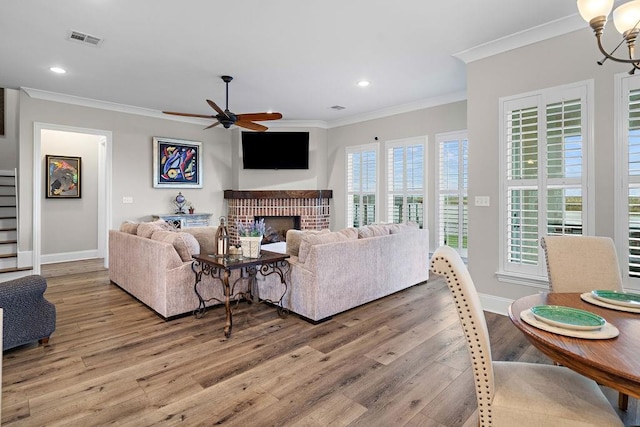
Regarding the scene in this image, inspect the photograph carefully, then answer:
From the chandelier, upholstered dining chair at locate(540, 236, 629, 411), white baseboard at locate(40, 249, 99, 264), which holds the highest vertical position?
the chandelier

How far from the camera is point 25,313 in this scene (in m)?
2.72

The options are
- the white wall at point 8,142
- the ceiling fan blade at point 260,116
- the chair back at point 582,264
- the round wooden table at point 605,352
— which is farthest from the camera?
the white wall at point 8,142

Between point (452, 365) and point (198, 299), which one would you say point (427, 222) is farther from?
point (198, 299)

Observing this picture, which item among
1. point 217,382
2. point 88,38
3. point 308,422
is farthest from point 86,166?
point 308,422

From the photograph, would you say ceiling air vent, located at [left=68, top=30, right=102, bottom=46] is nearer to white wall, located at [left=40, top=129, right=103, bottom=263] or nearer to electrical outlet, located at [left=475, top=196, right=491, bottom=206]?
white wall, located at [left=40, top=129, right=103, bottom=263]

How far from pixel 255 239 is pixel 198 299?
0.98 meters

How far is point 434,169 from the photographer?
18.8ft

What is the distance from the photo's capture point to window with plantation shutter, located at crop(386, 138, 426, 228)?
19.5 ft

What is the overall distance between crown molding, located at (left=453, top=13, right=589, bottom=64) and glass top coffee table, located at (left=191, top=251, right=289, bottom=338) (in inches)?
119

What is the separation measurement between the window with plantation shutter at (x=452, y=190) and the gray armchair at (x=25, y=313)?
5.10 m

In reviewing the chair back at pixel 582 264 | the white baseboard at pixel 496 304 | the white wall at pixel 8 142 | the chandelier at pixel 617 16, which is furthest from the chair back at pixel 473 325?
the white wall at pixel 8 142

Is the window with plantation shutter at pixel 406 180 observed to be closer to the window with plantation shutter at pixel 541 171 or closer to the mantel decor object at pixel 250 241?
the window with plantation shutter at pixel 541 171

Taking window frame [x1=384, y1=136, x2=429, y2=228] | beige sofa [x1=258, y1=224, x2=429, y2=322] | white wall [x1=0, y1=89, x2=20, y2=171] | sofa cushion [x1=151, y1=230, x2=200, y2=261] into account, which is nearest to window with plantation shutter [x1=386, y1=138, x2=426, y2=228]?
window frame [x1=384, y1=136, x2=429, y2=228]

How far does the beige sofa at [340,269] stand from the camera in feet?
11.1
